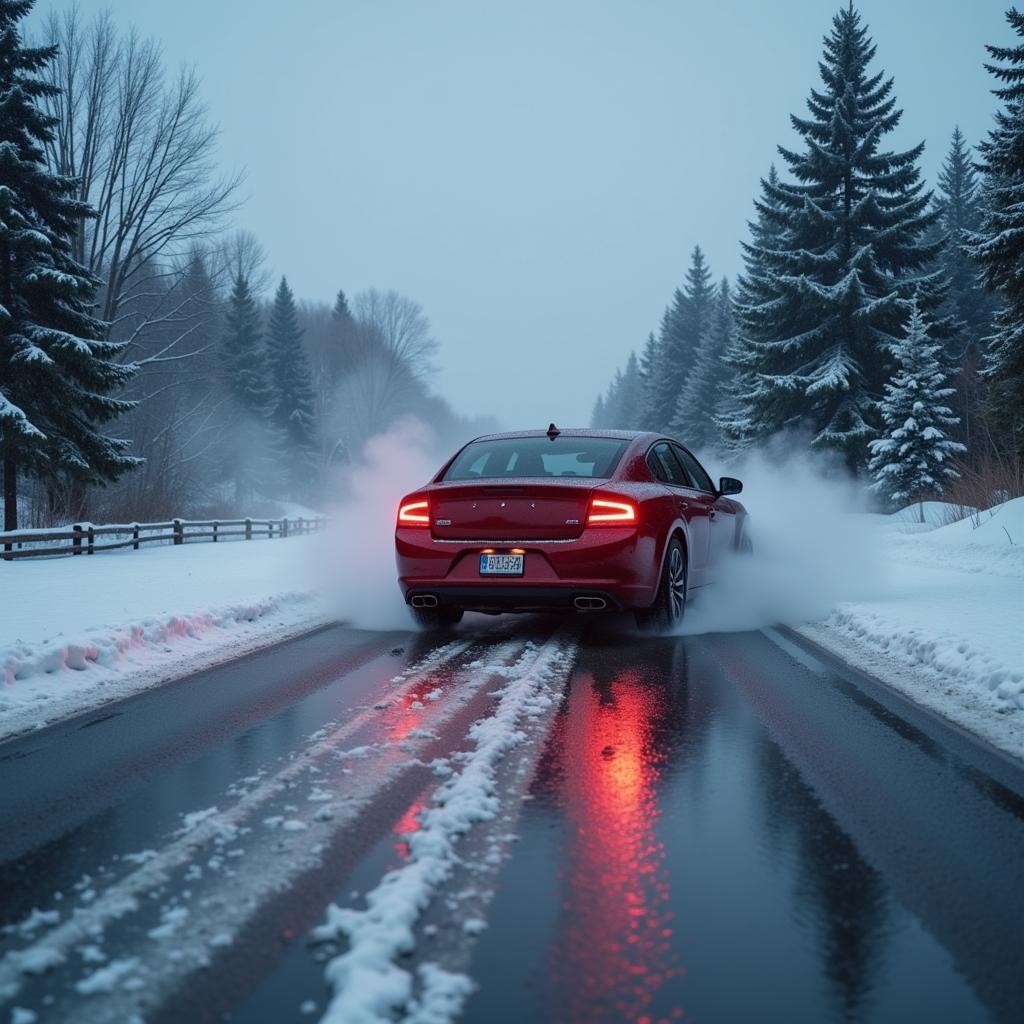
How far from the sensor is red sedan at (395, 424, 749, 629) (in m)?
6.66

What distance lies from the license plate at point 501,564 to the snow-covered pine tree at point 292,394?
5346 cm

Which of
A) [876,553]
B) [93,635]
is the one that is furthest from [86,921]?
[876,553]

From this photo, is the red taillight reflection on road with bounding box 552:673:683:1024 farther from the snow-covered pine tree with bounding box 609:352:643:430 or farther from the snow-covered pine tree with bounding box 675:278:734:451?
the snow-covered pine tree with bounding box 609:352:643:430

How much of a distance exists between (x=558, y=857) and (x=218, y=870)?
1051 mm

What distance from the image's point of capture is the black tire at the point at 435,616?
305 inches

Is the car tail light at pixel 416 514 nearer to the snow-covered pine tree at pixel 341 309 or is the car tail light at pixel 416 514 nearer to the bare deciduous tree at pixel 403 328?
the bare deciduous tree at pixel 403 328

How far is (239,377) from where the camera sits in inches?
2120

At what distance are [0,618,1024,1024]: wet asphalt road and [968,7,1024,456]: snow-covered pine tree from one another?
1603cm

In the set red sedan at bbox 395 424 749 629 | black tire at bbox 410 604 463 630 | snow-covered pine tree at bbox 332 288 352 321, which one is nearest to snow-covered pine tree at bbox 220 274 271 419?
snow-covered pine tree at bbox 332 288 352 321

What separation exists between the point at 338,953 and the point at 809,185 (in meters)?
33.8

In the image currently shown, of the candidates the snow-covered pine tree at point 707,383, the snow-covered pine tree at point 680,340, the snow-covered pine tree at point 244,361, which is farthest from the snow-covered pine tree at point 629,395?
the snow-covered pine tree at point 244,361

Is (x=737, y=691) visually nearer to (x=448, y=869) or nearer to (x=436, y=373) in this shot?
(x=448, y=869)

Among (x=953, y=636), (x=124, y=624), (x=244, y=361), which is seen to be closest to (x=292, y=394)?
(x=244, y=361)

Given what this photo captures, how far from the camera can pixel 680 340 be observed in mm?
→ 65625
